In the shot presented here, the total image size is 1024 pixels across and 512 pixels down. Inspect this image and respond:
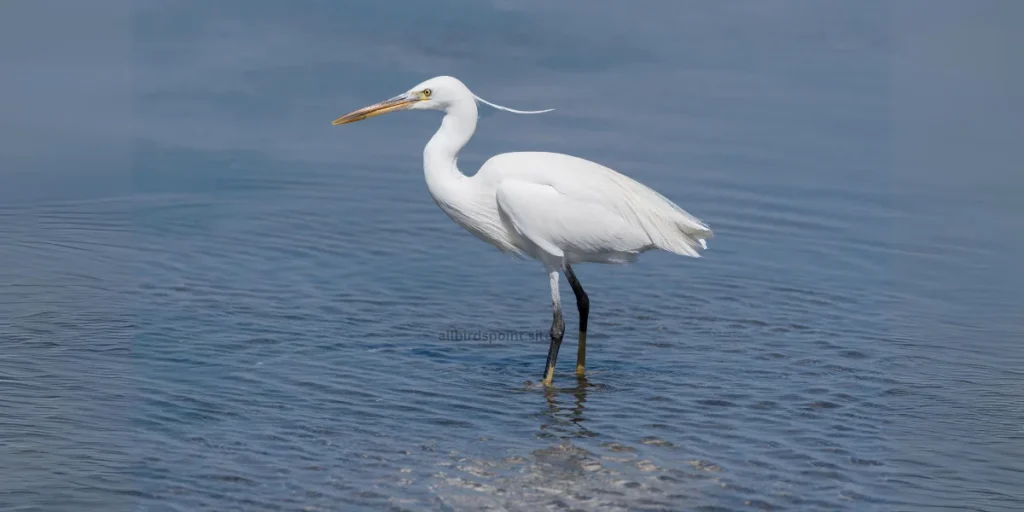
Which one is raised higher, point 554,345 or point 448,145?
point 448,145

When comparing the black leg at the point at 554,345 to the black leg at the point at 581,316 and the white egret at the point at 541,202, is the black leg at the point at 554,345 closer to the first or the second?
the white egret at the point at 541,202

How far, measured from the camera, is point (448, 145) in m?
8.73

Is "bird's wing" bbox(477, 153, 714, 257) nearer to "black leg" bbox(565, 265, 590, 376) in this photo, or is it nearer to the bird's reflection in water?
"black leg" bbox(565, 265, 590, 376)

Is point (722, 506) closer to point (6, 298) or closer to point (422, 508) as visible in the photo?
point (422, 508)

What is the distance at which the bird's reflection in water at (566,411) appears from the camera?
7.53 meters

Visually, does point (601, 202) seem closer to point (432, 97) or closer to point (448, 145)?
point (448, 145)

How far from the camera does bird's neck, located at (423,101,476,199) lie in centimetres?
872

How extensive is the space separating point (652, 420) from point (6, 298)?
14.6 ft

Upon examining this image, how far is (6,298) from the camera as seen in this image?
9.27 meters

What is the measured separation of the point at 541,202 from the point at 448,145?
70 centimetres

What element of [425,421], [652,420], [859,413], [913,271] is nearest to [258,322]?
[425,421]

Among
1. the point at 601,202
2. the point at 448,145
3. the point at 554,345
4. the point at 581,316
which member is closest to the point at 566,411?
the point at 554,345

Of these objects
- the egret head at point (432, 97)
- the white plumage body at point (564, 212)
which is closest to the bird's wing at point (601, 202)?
the white plumage body at point (564, 212)

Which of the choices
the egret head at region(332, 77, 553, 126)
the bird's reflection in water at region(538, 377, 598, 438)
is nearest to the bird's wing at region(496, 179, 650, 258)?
the egret head at region(332, 77, 553, 126)
